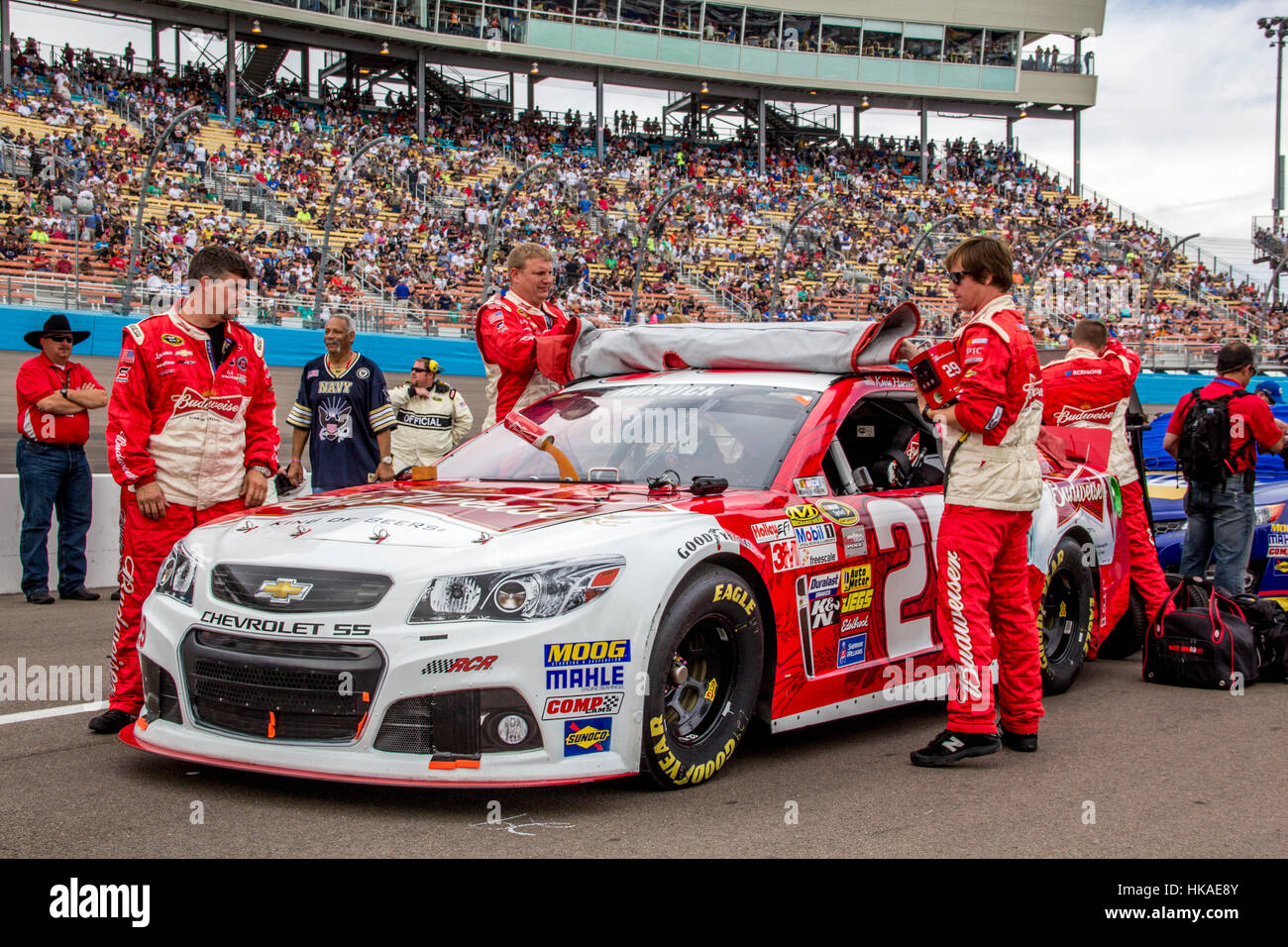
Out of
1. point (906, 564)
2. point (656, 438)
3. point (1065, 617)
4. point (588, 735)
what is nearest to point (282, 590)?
point (588, 735)

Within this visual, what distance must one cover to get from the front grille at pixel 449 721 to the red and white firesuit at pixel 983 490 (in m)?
1.84

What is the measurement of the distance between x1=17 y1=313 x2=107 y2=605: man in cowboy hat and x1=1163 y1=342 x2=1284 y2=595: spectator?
23.7 feet

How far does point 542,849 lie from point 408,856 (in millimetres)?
366

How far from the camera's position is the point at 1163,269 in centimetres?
4347

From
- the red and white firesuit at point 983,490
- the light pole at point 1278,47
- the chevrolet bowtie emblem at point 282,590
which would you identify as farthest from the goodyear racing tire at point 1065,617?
the light pole at point 1278,47

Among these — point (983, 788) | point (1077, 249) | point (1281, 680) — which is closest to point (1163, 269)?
point (1077, 249)

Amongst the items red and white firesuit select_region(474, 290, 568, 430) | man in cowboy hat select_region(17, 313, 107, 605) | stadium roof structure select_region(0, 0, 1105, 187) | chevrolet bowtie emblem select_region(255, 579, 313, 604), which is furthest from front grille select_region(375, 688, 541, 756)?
stadium roof structure select_region(0, 0, 1105, 187)

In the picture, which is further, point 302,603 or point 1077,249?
point 1077,249

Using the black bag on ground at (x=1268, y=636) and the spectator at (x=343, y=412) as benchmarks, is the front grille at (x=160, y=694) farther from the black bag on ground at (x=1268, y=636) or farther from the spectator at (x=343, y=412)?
the black bag on ground at (x=1268, y=636)

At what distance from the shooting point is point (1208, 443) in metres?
7.55

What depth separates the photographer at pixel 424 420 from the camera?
10242mm

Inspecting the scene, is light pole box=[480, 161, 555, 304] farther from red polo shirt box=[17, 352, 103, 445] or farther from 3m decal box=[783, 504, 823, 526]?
3m decal box=[783, 504, 823, 526]

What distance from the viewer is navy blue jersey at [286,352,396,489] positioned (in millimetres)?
8195
